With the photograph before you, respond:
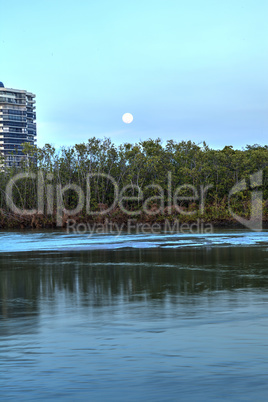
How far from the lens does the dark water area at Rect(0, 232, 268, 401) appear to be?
7.08 m

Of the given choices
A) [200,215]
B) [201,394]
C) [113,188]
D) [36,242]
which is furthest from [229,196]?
[201,394]

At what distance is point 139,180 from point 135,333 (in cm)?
4792

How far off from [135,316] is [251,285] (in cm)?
486

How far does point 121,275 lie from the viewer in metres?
17.4

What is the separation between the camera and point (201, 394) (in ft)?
22.3

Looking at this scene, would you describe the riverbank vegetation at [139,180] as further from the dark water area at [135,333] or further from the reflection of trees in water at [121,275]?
the dark water area at [135,333]

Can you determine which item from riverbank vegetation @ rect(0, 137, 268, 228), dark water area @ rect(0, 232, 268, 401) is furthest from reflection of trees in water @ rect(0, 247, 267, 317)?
riverbank vegetation @ rect(0, 137, 268, 228)

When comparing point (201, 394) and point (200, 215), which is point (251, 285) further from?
point (200, 215)

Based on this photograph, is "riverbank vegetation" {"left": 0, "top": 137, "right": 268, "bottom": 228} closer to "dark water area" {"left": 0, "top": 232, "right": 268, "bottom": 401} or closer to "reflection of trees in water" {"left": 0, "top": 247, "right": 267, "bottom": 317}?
"reflection of trees in water" {"left": 0, "top": 247, "right": 267, "bottom": 317}

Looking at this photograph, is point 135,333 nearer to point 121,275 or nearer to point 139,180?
point 121,275

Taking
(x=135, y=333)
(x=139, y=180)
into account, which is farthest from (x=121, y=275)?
(x=139, y=180)

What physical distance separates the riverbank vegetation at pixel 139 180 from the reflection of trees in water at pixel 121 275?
92.4 ft

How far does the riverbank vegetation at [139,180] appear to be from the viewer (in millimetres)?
52875

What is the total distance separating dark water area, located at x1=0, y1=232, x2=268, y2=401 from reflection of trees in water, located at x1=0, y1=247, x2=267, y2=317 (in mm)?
32
